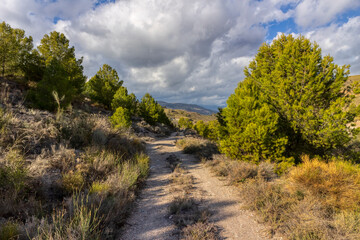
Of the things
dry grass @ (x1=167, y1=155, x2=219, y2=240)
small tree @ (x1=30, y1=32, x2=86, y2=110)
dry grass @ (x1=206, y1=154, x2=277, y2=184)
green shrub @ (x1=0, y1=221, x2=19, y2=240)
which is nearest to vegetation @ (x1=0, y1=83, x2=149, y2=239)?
green shrub @ (x1=0, y1=221, x2=19, y2=240)

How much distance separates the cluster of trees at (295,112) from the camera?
20.6 feet

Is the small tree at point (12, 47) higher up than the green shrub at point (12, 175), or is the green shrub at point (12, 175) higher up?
the small tree at point (12, 47)

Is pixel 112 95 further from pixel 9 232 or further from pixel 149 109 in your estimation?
pixel 9 232

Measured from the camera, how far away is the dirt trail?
3.52 m

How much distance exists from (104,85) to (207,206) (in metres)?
30.0

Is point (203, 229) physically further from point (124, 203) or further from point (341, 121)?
point (341, 121)

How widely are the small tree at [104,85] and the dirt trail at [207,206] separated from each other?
25684mm

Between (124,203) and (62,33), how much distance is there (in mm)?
25894

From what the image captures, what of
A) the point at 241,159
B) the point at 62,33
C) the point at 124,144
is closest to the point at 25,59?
the point at 62,33

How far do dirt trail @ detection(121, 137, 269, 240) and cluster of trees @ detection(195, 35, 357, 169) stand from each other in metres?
2.63

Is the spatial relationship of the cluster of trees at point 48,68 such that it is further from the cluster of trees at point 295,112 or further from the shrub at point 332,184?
the shrub at point 332,184

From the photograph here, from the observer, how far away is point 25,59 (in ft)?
60.2

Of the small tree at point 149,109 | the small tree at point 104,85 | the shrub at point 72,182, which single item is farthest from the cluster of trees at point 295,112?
the small tree at point 104,85

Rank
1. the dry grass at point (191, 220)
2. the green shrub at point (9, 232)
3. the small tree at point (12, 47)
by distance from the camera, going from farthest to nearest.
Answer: the small tree at point (12, 47), the dry grass at point (191, 220), the green shrub at point (9, 232)
